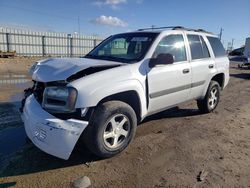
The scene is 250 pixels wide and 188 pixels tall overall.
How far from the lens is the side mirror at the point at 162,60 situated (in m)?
3.97

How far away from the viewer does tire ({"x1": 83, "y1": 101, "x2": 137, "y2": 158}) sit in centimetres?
331

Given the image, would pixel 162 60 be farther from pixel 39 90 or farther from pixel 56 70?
pixel 39 90

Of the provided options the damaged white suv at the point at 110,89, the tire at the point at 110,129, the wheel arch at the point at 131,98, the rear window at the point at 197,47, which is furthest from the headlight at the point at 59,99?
the rear window at the point at 197,47

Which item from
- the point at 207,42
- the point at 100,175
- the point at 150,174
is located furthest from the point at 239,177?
the point at 207,42

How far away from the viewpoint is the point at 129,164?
352 cm

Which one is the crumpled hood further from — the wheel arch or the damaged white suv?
the wheel arch

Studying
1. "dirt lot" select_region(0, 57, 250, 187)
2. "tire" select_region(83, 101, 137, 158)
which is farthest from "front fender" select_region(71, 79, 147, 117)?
"dirt lot" select_region(0, 57, 250, 187)

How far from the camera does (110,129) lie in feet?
11.8

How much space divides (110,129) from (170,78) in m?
1.50

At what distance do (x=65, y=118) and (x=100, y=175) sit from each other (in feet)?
2.81

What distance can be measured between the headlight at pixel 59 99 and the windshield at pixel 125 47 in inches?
50.5

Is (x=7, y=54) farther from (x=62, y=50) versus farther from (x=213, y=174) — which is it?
(x=213, y=174)

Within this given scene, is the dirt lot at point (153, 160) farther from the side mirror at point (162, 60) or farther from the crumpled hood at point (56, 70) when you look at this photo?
the side mirror at point (162, 60)

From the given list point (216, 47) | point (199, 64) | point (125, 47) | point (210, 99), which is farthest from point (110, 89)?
point (216, 47)
